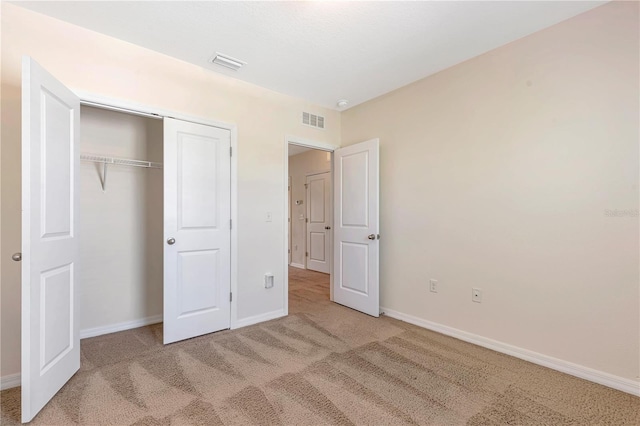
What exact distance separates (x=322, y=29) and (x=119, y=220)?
2.69m

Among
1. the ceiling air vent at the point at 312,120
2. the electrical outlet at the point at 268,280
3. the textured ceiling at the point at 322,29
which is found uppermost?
the textured ceiling at the point at 322,29

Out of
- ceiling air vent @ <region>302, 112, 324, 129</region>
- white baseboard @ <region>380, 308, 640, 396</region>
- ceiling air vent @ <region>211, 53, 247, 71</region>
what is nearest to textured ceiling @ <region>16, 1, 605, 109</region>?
ceiling air vent @ <region>211, 53, 247, 71</region>

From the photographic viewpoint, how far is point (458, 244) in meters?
2.76

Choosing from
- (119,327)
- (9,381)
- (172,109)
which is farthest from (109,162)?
(9,381)

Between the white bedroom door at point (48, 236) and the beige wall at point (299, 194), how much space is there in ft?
14.7

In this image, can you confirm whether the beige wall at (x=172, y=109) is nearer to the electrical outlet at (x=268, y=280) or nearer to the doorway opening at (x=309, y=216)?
the electrical outlet at (x=268, y=280)

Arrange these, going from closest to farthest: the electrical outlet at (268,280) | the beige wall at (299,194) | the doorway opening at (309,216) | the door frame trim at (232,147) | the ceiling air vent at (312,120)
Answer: the door frame trim at (232,147) → the electrical outlet at (268,280) → the ceiling air vent at (312,120) → the doorway opening at (309,216) → the beige wall at (299,194)

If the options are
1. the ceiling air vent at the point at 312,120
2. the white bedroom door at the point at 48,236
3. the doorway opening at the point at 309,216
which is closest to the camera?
the white bedroom door at the point at 48,236

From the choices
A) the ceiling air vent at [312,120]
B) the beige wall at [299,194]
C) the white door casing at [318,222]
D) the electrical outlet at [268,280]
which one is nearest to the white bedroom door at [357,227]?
the ceiling air vent at [312,120]

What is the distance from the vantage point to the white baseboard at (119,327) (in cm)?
278

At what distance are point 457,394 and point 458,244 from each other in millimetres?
1334

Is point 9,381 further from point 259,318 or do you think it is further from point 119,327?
point 259,318

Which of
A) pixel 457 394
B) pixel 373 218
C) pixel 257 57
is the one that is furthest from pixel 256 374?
pixel 257 57

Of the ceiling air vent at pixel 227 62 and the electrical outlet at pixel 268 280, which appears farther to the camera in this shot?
the electrical outlet at pixel 268 280
